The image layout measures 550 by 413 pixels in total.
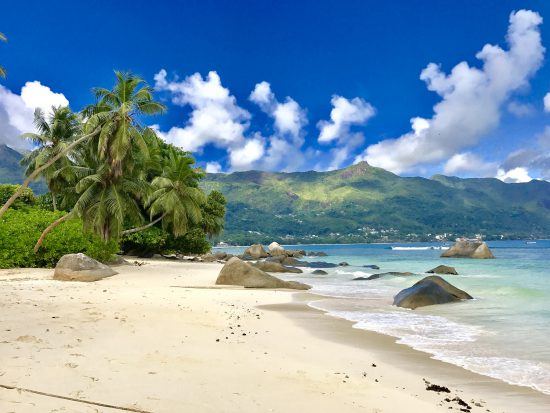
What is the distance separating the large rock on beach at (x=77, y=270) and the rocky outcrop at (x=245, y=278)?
5942 mm

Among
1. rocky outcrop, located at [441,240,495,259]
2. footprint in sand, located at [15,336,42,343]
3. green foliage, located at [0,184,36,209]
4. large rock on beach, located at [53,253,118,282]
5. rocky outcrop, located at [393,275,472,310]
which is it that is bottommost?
rocky outcrop, located at [393,275,472,310]

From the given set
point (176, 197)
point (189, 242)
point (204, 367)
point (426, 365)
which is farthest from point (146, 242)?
point (204, 367)

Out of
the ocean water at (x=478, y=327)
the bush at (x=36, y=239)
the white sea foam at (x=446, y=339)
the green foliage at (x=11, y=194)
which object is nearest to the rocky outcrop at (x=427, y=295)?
the ocean water at (x=478, y=327)

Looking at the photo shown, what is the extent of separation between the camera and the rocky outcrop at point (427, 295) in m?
16.7

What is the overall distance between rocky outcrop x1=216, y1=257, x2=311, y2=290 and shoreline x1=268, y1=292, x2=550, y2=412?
8.76 m

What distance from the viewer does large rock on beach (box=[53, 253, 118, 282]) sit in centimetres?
1845

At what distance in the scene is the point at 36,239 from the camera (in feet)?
78.3

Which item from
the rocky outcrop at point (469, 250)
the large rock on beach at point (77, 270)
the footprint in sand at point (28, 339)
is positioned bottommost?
the footprint in sand at point (28, 339)

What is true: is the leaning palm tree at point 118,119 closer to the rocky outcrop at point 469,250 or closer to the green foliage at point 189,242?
the green foliage at point 189,242

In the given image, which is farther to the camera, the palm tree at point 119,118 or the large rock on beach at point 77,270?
the palm tree at point 119,118

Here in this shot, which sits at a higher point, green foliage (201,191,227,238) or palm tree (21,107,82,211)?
palm tree (21,107,82,211)

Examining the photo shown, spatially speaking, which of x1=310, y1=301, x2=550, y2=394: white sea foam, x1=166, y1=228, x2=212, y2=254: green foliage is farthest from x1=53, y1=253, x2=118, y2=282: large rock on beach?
x1=166, y1=228, x2=212, y2=254: green foliage

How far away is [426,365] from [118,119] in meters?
23.2

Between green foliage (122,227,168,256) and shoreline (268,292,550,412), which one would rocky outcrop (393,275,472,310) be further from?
green foliage (122,227,168,256)
